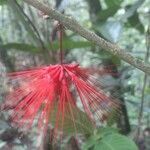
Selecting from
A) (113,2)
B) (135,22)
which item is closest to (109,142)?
(113,2)

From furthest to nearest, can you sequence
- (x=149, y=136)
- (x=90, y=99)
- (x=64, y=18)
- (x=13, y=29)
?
(x=13, y=29) → (x=149, y=136) → (x=90, y=99) → (x=64, y=18)

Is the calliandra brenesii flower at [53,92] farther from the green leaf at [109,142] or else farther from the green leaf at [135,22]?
the green leaf at [135,22]

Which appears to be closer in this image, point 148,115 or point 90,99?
point 90,99

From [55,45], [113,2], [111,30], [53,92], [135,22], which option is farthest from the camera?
[135,22]

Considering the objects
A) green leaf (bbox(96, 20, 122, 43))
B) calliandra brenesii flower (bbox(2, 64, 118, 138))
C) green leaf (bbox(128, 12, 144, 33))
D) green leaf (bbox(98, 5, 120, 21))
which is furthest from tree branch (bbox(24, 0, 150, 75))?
green leaf (bbox(128, 12, 144, 33))

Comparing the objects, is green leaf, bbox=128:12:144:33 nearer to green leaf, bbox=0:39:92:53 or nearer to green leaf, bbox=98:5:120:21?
green leaf, bbox=98:5:120:21

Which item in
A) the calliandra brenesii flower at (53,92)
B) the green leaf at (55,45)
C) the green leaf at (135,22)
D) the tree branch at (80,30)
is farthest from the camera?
the green leaf at (135,22)

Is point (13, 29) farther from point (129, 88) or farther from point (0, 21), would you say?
point (129, 88)

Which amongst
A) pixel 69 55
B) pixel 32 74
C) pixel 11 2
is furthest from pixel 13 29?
pixel 32 74

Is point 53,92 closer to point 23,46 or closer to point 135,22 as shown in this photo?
point 23,46

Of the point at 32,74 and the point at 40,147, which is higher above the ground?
the point at 32,74

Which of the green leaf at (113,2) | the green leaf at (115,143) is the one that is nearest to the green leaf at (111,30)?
the green leaf at (113,2)
